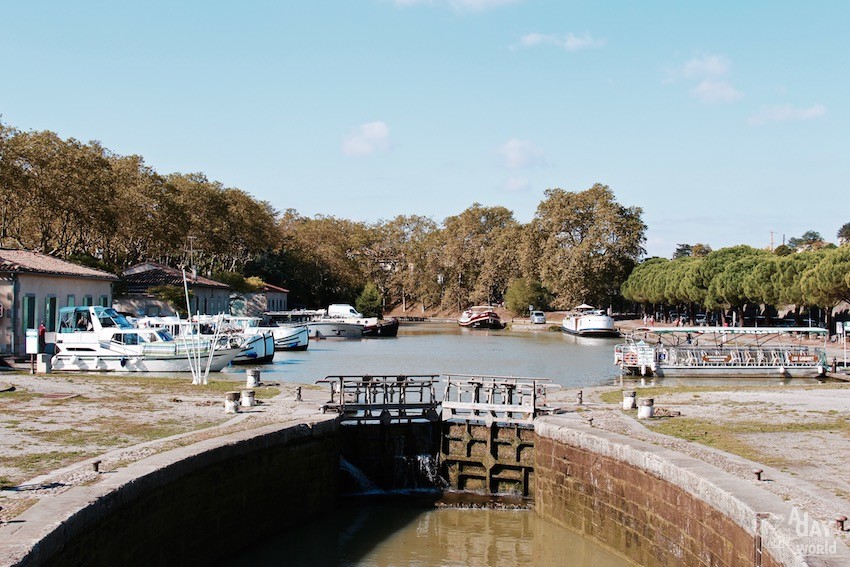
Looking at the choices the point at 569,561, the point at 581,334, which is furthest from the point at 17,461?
the point at 581,334

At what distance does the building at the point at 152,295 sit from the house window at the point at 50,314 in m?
23.1

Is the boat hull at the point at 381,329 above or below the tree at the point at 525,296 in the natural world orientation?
below

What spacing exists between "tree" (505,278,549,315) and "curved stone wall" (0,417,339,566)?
322 ft

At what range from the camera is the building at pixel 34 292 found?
39.7 metres

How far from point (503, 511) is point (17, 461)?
421 inches

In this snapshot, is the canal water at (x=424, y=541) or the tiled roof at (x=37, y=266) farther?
the tiled roof at (x=37, y=266)

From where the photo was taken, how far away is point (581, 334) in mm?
89125

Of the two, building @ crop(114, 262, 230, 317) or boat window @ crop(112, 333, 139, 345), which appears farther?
building @ crop(114, 262, 230, 317)

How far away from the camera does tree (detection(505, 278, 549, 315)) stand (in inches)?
4675

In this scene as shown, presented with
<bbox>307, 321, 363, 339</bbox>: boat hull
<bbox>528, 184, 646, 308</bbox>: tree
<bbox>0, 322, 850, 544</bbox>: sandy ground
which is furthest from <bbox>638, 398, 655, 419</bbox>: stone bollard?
<bbox>528, 184, 646, 308</bbox>: tree

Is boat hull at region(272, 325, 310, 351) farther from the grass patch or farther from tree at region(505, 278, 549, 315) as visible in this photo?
tree at region(505, 278, 549, 315)

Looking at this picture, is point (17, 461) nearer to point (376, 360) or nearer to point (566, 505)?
point (566, 505)

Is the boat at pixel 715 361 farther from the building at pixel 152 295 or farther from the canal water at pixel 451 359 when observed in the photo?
the building at pixel 152 295

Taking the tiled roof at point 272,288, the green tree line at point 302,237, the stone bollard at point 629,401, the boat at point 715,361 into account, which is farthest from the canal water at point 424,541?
the tiled roof at point 272,288
